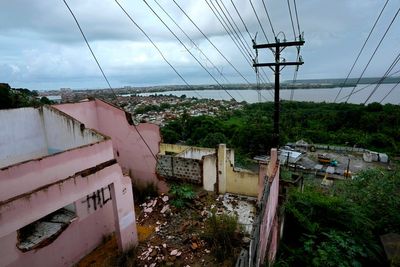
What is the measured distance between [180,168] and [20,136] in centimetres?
564

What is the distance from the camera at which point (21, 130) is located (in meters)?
7.84

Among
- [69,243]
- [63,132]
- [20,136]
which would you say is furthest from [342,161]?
[20,136]

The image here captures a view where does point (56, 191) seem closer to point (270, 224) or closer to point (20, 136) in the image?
point (20, 136)

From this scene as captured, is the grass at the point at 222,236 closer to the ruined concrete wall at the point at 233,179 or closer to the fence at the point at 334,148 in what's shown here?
the ruined concrete wall at the point at 233,179

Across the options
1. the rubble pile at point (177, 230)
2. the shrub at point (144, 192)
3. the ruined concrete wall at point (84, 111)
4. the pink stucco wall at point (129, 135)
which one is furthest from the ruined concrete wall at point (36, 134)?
the shrub at point (144, 192)

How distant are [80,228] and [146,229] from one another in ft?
7.19

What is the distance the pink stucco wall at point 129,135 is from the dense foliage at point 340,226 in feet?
17.7

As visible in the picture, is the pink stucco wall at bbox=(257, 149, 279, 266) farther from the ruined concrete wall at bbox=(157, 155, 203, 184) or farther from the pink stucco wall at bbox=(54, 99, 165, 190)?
the pink stucco wall at bbox=(54, 99, 165, 190)

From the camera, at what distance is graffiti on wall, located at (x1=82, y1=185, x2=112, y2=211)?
7184 mm

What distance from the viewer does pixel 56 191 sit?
482 centimetres

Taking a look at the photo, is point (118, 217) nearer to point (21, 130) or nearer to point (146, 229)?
point (146, 229)

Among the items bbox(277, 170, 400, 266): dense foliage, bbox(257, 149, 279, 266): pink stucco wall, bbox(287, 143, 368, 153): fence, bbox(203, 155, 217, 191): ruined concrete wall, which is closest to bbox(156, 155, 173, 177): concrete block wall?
bbox(203, 155, 217, 191): ruined concrete wall

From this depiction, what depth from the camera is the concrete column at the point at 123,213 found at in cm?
643

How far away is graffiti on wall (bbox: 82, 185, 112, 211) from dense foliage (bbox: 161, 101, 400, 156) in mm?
28169
